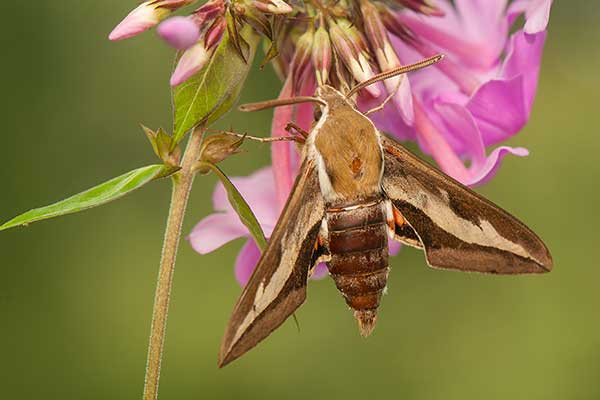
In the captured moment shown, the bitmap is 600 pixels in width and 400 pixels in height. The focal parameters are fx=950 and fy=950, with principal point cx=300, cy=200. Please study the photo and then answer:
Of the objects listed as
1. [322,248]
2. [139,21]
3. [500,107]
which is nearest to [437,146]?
[500,107]

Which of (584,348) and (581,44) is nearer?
(584,348)

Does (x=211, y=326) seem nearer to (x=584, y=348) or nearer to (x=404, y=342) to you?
(x=404, y=342)

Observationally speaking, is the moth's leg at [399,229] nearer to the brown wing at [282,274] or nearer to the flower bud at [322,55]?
the brown wing at [282,274]

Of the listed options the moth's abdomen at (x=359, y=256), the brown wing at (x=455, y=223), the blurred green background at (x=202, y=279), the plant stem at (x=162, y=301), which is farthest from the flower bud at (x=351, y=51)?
the blurred green background at (x=202, y=279)

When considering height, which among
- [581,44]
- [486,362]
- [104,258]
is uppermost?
[581,44]

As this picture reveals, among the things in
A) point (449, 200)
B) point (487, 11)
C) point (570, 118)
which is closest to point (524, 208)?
point (570, 118)

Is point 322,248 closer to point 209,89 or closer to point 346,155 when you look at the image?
point 346,155

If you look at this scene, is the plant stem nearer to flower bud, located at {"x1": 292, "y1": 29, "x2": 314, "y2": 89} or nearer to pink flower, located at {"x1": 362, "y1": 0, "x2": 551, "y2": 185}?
flower bud, located at {"x1": 292, "y1": 29, "x2": 314, "y2": 89}
